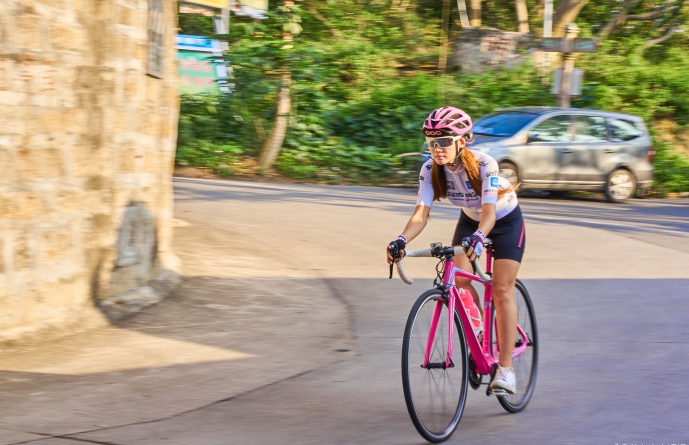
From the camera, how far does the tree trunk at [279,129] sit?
21844 millimetres

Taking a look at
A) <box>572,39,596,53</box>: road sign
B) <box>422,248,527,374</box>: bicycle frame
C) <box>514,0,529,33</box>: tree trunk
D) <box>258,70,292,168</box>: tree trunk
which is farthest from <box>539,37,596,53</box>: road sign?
<box>422,248,527,374</box>: bicycle frame

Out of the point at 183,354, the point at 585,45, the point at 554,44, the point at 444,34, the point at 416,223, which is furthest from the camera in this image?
the point at 444,34

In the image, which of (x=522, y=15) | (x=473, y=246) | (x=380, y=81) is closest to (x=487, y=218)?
(x=473, y=246)

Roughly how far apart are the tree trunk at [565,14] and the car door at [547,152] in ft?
38.5

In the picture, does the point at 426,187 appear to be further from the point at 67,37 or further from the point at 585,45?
the point at 585,45

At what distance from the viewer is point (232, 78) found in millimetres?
23094

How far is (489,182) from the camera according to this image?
5367 mm

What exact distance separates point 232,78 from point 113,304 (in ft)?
51.2

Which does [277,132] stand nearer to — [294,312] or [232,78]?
[232,78]

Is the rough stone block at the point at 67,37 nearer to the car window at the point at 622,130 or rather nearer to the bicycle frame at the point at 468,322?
the bicycle frame at the point at 468,322

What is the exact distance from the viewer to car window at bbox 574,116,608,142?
Answer: 740 inches

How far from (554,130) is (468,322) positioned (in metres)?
14.0

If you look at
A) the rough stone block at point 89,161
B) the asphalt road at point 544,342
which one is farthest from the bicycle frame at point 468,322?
the rough stone block at point 89,161

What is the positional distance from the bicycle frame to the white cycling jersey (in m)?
0.27
